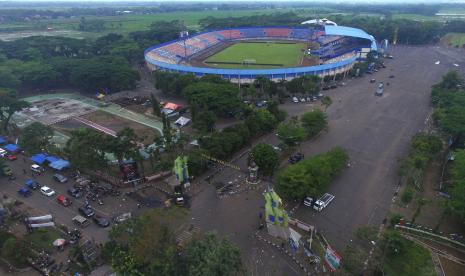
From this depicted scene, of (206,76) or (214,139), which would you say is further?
(206,76)

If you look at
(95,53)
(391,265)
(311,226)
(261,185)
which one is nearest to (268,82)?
(261,185)

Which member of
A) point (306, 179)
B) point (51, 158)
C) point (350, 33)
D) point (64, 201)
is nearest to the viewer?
point (306, 179)

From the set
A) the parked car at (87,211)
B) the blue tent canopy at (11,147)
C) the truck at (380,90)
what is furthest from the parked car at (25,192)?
the truck at (380,90)

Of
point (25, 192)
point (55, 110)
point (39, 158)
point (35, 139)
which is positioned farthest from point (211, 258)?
point (55, 110)

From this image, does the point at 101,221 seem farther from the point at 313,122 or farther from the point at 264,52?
the point at 264,52

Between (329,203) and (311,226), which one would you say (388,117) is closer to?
(329,203)
